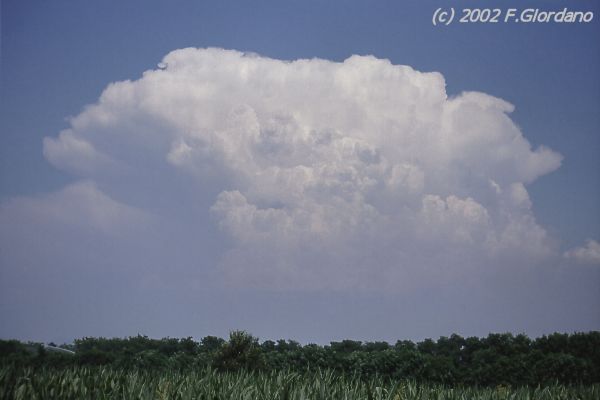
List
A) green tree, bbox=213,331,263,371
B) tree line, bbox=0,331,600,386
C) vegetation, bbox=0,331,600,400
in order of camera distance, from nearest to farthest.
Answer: green tree, bbox=213,331,263,371 < vegetation, bbox=0,331,600,400 < tree line, bbox=0,331,600,386

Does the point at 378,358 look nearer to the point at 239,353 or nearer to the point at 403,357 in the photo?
the point at 403,357

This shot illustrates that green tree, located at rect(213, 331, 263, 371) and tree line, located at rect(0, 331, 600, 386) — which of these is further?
tree line, located at rect(0, 331, 600, 386)

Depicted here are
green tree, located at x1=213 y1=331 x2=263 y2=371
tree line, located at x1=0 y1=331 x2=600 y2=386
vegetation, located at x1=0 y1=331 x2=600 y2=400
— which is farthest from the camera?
tree line, located at x1=0 y1=331 x2=600 y2=386

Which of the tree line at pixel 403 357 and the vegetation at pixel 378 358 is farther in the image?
the tree line at pixel 403 357

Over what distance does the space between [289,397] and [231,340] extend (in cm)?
781

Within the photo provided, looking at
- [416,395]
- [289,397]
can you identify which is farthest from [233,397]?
[416,395]

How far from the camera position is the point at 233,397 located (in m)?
4.58

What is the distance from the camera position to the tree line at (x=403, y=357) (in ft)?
48.3

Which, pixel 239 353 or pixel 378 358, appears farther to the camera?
pixel 378 358

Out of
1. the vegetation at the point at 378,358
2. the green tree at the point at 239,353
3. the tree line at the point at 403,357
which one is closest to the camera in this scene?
the green tree at the point at 239,353

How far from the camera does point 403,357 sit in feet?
49.4

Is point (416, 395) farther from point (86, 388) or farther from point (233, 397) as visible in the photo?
point (86, 388)

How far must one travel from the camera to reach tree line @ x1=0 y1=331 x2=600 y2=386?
14.7 m

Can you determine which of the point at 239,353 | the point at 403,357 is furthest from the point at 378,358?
the point at 239,353
